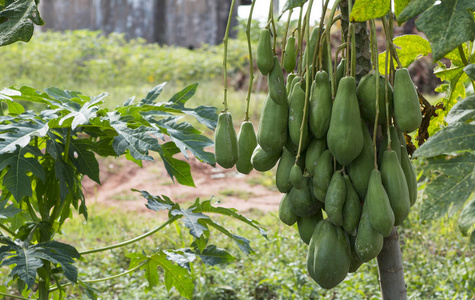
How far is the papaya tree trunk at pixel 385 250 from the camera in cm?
99

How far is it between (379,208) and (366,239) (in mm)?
68

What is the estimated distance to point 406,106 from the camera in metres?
0.82

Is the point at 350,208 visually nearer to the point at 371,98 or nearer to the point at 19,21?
the point at 371,98

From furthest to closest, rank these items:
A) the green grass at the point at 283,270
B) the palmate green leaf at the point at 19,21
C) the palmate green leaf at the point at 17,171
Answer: the green grass at the point at 283,270
the palmate green leaf at the point at 17,171
the palmate green leaf at the point at 19,21

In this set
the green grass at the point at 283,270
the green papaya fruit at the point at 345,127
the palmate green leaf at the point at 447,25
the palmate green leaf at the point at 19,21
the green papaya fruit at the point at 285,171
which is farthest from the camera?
the green grass at the point at 283,270

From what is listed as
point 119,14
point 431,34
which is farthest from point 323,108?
point 119,14

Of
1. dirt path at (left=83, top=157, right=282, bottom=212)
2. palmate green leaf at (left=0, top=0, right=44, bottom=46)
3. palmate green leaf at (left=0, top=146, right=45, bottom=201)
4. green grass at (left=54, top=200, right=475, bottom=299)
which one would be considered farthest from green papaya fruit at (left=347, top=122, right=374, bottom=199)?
dirt path at (left=83, top=157, right=282, bottom=212)

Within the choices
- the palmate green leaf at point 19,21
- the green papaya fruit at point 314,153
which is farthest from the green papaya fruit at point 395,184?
the palmate green leaf at point 19,21

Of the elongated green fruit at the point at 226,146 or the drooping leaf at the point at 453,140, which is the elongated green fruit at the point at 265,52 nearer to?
the elongated green fruit at the point at 226,146

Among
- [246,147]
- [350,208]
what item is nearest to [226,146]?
[246,147]

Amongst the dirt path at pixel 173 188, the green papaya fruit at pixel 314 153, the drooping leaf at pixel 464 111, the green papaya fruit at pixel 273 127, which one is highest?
the drooping leaf at pixel 464 111

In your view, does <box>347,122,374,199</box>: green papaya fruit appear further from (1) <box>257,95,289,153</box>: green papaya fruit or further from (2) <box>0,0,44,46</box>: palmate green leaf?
(2) <box>0,0,44,46</box>: palmate green leaf

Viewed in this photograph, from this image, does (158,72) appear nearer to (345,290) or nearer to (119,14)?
(119,14)

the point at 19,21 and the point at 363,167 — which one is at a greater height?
the point at 19,21
